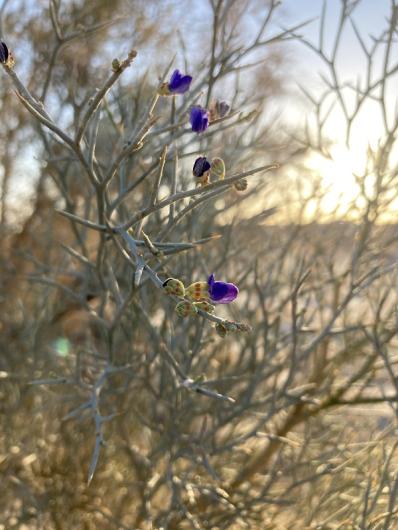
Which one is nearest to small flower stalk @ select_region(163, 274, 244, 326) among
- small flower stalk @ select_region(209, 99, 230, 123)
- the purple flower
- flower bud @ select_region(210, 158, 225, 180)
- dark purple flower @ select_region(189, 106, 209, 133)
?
the purple flower

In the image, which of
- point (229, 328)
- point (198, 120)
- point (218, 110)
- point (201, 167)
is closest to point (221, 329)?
point (229, 328)

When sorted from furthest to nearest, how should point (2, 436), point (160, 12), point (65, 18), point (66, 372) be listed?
1. point (65, 18)
2. point (160, 12)
3. point (2, 436)
4. point (66, 372)

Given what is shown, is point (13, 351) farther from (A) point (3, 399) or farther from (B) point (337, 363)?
(B) point (337, 363)

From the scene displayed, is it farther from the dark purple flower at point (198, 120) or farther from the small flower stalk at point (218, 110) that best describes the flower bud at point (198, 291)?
the small flower stalk at point (218, 110)

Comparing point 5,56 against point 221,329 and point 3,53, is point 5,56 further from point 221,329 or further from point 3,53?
point 221,329

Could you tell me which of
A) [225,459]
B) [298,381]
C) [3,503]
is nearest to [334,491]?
[225,459]

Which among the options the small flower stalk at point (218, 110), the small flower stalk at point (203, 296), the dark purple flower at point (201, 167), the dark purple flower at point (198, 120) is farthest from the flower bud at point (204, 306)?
the small flower stalk at point (218, 110)
